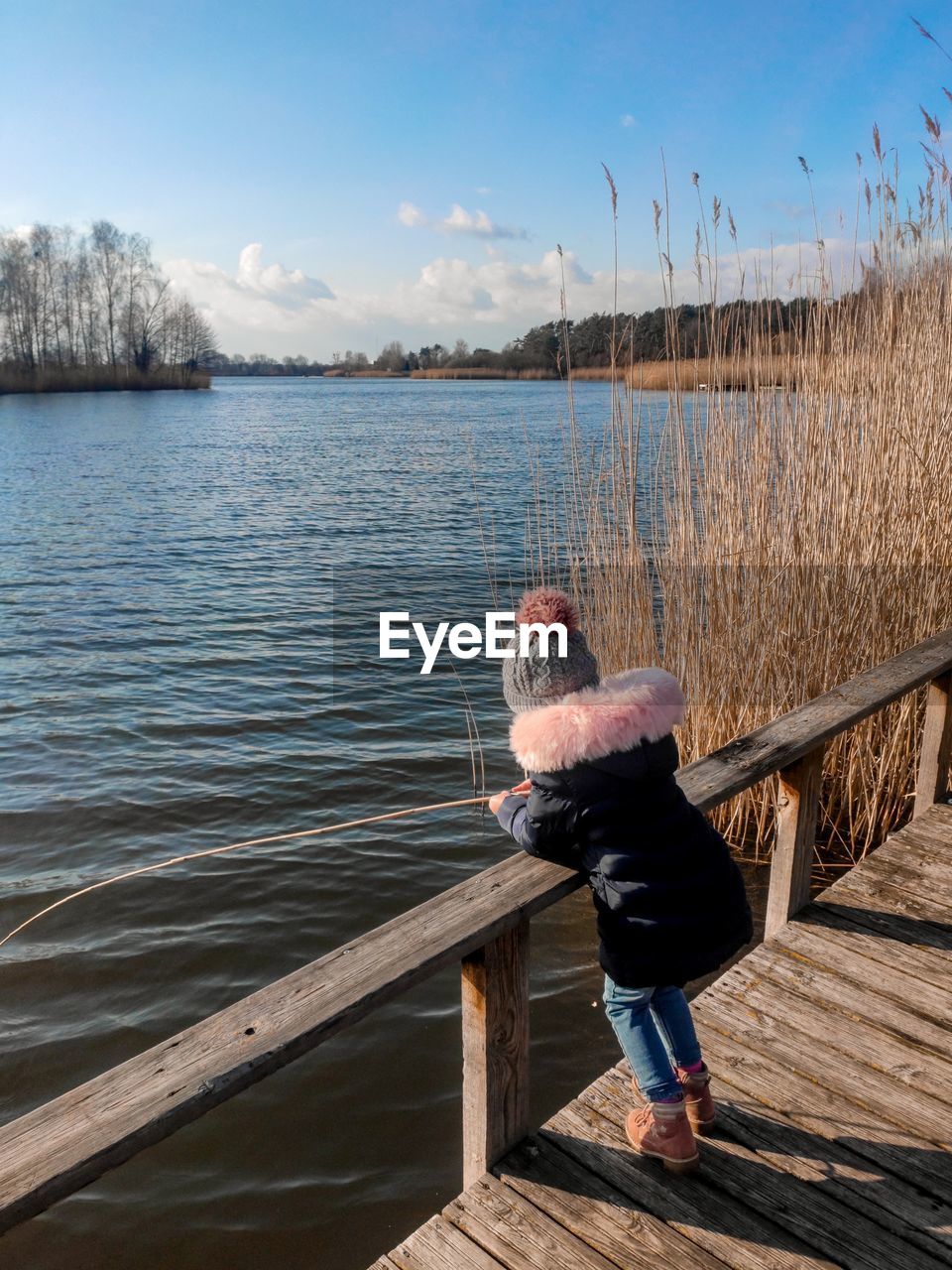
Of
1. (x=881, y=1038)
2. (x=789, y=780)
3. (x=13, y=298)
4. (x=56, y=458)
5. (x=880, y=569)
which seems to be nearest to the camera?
(x=881, y=1038)

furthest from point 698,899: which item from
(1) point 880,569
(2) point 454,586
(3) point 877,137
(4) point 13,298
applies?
(4) point 13,298

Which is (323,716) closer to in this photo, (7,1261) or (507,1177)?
(7,1261)

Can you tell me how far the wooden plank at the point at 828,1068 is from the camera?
1929mm

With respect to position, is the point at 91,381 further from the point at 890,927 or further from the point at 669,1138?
the point at 669,1138

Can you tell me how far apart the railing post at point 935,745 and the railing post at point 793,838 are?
2.95 feet

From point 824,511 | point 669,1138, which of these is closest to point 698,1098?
point 669,1138

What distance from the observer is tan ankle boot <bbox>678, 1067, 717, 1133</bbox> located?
1857 millimetres

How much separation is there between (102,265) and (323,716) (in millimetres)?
52695

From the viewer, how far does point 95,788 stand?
5461 millimetres

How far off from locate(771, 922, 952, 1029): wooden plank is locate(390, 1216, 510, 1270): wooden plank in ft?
3.91

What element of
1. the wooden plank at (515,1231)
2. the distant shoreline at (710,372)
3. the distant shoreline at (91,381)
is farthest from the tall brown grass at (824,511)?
the distant shoreline at (91,381)

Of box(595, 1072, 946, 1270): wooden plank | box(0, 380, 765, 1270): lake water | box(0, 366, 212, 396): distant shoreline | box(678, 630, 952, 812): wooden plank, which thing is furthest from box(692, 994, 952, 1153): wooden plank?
box(0, 366, 212, 396): distant shoreline

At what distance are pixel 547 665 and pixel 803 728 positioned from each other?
41.9 inches

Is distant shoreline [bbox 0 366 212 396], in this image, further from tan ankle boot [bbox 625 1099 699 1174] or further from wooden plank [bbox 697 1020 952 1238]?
tan ankle boot [bbox 625 1099 699 1174]
